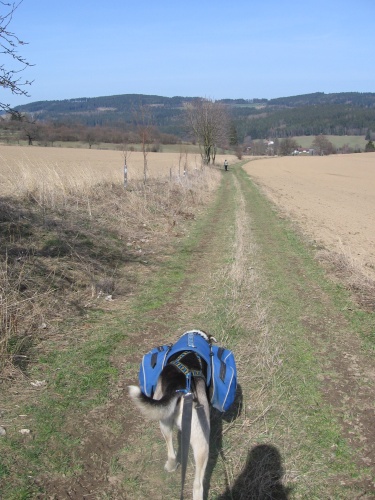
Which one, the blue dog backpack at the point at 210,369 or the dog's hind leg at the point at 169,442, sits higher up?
the blue dog backpack at the point at 210,369

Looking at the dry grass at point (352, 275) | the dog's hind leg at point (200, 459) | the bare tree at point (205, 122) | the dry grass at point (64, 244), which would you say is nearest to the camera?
the dog's hind leg at point (200, 459)

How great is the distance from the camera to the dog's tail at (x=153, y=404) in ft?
7.58

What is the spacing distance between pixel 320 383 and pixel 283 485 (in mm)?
1463

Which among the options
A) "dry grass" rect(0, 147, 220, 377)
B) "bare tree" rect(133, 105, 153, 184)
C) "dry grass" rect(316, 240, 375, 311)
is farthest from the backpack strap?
"bare tree" rect(133, 105, 153, 184)

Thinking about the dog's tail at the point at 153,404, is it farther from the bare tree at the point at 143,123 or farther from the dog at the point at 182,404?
the bare tree at the point at 143,123

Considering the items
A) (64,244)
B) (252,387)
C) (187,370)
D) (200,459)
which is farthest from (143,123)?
(200,459)

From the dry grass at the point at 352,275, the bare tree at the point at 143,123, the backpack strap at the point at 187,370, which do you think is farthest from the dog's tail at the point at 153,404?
the bare tree at the point at 143,123

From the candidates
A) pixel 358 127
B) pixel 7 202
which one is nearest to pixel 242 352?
pixel 7 202

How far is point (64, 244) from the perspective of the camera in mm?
7316

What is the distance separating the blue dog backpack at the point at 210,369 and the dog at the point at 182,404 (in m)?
0.09

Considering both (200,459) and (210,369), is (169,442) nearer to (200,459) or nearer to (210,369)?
(200,459)

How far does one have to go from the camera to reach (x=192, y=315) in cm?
562

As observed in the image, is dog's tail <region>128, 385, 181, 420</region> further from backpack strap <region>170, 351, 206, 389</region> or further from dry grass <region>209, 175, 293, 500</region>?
dry grass <region>209, 175, 293, 500</region>

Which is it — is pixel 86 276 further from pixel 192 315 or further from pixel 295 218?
pixel 295 218
